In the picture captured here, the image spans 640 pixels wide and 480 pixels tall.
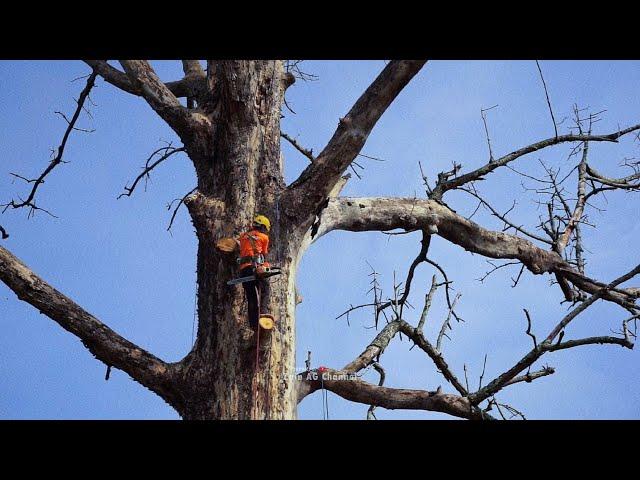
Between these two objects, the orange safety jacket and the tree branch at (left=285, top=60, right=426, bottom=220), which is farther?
the tree branch at (left=285, top=60, right=426, bottom=220)

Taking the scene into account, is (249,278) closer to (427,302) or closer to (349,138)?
(349,138)

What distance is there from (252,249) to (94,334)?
1.12 meters

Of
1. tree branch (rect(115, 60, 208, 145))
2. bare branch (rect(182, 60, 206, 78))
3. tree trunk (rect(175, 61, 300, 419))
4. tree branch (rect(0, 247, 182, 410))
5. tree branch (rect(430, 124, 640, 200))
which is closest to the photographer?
tree trunk (rect(175, 61, 300, 419))

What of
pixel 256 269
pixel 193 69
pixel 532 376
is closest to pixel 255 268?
pixel 256 269

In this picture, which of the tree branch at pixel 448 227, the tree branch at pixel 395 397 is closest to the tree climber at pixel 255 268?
the tree branch at pixel 448 227

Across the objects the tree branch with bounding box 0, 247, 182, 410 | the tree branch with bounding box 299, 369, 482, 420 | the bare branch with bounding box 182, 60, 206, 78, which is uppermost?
the bare branch with bounding box 182, 60, 206, 78

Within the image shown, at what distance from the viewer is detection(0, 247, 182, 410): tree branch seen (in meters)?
4.25

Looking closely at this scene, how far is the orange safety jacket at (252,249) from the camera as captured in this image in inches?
162

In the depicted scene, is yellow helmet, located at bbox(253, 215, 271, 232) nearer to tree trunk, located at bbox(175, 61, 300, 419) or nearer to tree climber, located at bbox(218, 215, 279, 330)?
tree climber, located at bbox(218, 215, 279, 330)

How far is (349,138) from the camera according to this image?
175 inches

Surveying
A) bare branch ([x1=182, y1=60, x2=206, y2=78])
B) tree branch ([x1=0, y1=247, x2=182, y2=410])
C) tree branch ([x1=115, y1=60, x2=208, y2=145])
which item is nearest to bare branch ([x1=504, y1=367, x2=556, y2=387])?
tree branch ([x1=0, y1=247, x2=182, y2=410])
